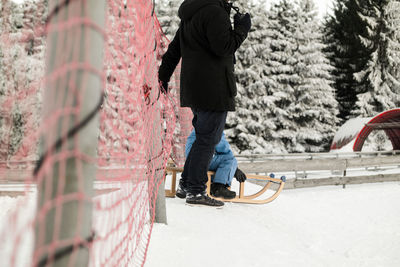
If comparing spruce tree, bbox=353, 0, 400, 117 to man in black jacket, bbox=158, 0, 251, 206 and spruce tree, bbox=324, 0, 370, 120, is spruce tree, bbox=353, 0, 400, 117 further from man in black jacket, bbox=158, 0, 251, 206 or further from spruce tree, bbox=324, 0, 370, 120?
man in black jacket, bbox=158, 0, 251, 206

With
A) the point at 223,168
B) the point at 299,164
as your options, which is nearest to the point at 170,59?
the point at 223,168

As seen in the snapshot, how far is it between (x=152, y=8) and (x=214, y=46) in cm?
57

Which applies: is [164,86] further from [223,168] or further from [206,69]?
[223,168]

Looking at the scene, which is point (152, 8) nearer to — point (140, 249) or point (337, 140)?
point (140, 249)

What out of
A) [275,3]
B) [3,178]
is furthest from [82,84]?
[275,3]

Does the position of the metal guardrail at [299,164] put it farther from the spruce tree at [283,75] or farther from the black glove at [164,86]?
the spruce tree at [283,75]

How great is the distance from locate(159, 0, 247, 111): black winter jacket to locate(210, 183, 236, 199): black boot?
2.93 ft

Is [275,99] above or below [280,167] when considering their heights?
above

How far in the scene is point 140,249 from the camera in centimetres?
210

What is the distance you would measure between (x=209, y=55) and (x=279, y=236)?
1.79 metres

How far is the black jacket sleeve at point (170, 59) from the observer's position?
11.0 feet

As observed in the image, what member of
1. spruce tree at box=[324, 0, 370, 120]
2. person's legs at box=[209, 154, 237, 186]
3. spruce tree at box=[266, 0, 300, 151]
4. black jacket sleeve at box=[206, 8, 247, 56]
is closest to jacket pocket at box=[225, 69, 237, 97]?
black jacket sleeve at box=[206, 8, 247, 56]

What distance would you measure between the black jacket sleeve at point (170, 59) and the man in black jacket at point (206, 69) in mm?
205

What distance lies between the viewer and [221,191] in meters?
3.45
